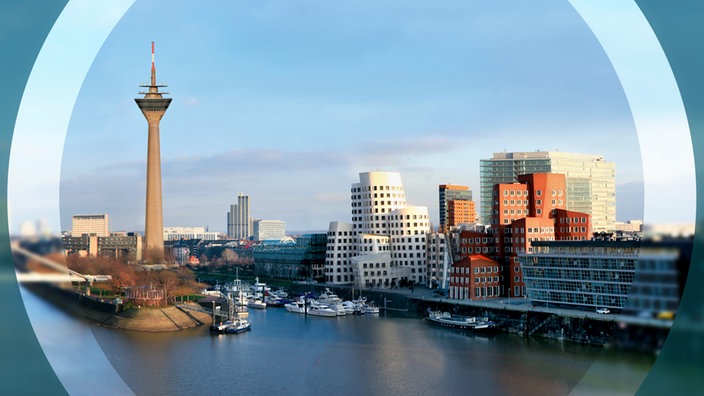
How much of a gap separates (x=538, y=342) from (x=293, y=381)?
3.20 meters

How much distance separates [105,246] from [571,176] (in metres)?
14.0

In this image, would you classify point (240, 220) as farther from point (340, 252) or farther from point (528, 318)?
point (528, 318)

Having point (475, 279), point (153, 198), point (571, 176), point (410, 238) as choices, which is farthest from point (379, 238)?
point (571, 176)

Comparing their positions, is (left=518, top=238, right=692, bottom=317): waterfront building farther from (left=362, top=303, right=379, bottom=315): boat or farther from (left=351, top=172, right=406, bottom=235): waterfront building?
(left=351, top=172, right=406, bottom=235): waterfront building

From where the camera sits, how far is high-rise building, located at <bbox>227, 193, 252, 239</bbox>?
1017 cm

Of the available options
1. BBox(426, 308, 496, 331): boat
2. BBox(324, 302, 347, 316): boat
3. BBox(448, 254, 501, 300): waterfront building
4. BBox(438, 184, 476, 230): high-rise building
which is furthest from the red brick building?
BBox(438, 184, 476, 230): high-rise building

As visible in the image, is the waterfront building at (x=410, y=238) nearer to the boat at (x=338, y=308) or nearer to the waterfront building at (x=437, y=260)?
the waterfront building at (x=437, y=260)

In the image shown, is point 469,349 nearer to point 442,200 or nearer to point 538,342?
point 538,342

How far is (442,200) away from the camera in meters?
23.1

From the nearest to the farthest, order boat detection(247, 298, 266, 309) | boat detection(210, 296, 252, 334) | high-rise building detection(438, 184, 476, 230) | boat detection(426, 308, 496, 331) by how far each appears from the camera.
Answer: boat detection(210, 296, 252, 334)
boat detection(426, 308, 496, 331)
boat detection(247, 298, 266, 309)
high-rise building detection(438, 184, 476, 230)

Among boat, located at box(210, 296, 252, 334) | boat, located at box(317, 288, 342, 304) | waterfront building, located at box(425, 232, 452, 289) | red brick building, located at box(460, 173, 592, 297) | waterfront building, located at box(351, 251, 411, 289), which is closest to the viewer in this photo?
boat, located at box(210, 296, 252, 334)

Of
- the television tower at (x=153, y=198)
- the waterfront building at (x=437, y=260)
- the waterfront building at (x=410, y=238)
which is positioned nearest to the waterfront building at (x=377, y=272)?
the waterfront building at (x=410, y=238)

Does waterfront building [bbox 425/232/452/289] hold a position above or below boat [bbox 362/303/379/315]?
above

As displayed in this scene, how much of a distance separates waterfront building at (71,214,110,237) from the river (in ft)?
3.85
